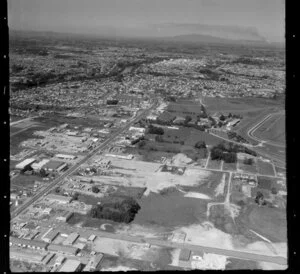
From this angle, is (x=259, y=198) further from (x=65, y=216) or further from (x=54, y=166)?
(x=54, y=166)

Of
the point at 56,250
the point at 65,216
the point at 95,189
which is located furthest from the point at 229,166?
the point at 56,250

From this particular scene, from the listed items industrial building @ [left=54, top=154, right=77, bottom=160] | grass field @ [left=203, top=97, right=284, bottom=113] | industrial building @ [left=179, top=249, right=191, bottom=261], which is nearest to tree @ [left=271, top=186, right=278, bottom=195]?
industrial building @ [left=179, top=249, right=191, bottom=261]

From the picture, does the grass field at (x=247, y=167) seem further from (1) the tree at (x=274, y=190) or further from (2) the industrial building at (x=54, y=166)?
(2) the industrial building at (x=54, y=166)

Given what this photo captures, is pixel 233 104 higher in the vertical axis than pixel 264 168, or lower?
higher

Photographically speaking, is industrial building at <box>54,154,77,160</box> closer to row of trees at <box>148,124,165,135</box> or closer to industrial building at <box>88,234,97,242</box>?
row of trees at <box>148,124,165,135</box>

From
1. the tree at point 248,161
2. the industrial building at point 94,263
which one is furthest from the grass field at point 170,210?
the tree at point 248,161
